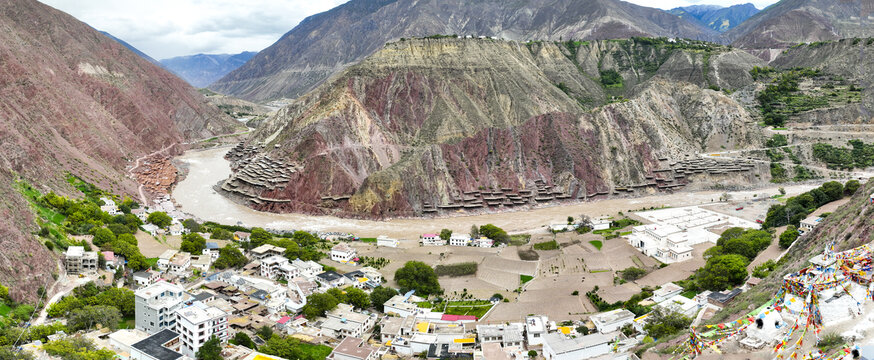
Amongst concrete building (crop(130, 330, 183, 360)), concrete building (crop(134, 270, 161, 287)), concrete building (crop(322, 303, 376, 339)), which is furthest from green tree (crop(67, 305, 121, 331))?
concrete building (crop(322, 303, 376, 339))

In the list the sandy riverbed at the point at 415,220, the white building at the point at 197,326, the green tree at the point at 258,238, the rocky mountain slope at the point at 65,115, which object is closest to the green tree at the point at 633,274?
the sandy riverbed at the point at 415,220

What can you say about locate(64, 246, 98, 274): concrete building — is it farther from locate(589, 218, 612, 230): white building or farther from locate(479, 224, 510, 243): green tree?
locate(589, 218, 612, 230): white building

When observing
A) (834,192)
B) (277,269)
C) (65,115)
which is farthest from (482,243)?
(65,115)

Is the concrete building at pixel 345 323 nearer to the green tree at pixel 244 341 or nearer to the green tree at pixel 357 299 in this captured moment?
the green tree at pixel 357 299

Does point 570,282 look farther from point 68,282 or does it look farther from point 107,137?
point 107,137

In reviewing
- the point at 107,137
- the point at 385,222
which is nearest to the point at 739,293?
the point at 385,222

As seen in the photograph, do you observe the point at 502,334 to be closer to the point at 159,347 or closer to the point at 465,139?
the point at 159,347
